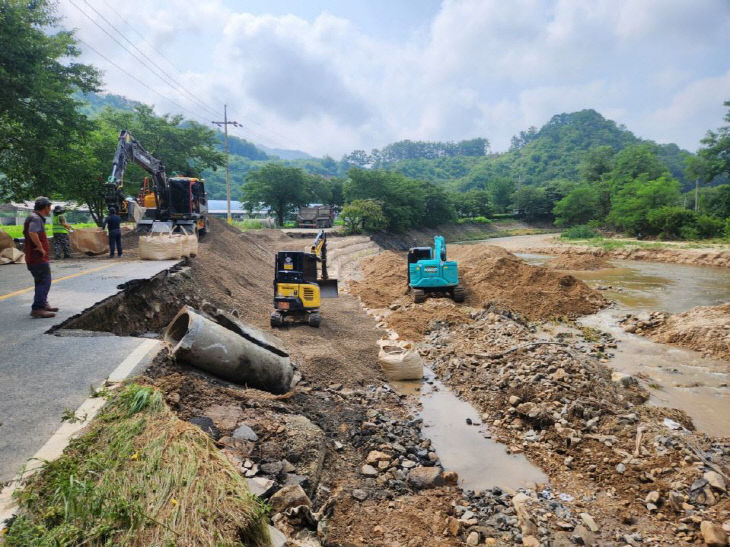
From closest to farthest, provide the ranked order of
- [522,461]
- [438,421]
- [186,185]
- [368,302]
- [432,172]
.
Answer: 1. [522,461]
2. [438,421]
3. [368,302]
4. [186,185]
5. [432,172]

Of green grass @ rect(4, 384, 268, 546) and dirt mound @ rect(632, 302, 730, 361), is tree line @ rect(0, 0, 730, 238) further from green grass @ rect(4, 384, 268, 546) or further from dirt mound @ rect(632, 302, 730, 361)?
dirt mound @ rect(632, 302, 730, 361)

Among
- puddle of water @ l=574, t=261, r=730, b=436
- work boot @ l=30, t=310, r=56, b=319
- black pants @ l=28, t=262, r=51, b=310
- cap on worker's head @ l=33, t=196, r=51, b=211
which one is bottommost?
→ puddle of water @ l=574, t=261, r=730, b=436

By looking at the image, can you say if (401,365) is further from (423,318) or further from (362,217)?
(362,217)

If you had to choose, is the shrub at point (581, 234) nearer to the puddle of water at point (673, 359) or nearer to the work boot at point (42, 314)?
the puddle of water at point (673, 359)

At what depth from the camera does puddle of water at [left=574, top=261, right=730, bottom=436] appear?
754cm

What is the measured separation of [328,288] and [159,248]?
507 cm

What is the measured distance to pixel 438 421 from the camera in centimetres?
679

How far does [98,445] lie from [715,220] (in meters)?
48.3

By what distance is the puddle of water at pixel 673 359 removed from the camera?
24.7ft

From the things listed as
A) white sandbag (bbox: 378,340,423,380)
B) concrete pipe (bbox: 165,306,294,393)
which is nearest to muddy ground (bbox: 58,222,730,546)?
concrete pipe (bbox: 165,306,294,393)

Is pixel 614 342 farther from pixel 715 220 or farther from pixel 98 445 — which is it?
pixel 715 220

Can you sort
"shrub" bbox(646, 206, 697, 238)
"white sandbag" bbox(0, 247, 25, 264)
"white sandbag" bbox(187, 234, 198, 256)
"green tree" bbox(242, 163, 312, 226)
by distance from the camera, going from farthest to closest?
"green tree" bbox(242, 163, 312, 226) < "shrub" bbox(646, 206, 697, 238) < "white sandbag" bbox(187, 234, 198, 256) < "white sandbag" bbox(0, 247, 25, 264)

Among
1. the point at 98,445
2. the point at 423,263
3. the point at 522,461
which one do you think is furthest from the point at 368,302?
the point at 98,445

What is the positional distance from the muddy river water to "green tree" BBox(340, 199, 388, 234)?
21706mm
